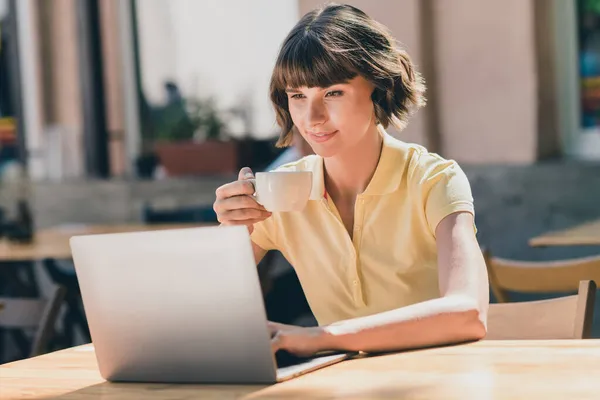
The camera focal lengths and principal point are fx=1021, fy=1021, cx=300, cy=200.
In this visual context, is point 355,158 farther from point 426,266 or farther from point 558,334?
point 558,334

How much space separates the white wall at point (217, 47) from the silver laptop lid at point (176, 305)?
195 inches

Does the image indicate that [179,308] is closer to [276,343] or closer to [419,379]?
[276,343]

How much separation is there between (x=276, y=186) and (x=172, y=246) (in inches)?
15.1

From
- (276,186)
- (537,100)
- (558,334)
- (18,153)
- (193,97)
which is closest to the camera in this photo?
(276,186)

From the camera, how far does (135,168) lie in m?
7.07

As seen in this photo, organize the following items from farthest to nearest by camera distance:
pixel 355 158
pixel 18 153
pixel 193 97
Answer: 1. pixel 18 153
2. pixel 193 97
3. pixel 355 158

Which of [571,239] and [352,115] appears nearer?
[352,115]

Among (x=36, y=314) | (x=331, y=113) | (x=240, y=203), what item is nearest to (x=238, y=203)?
(x=240, y=203)

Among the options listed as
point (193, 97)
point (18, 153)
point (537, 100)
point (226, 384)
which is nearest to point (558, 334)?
point (226, 384)

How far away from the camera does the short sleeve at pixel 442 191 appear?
203cm

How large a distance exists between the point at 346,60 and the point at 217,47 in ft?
15.9

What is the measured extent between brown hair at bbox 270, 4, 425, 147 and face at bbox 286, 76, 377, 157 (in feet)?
0.06

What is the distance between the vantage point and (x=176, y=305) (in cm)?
152

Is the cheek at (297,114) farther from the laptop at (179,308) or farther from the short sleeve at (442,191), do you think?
the laptop at (179,308)
